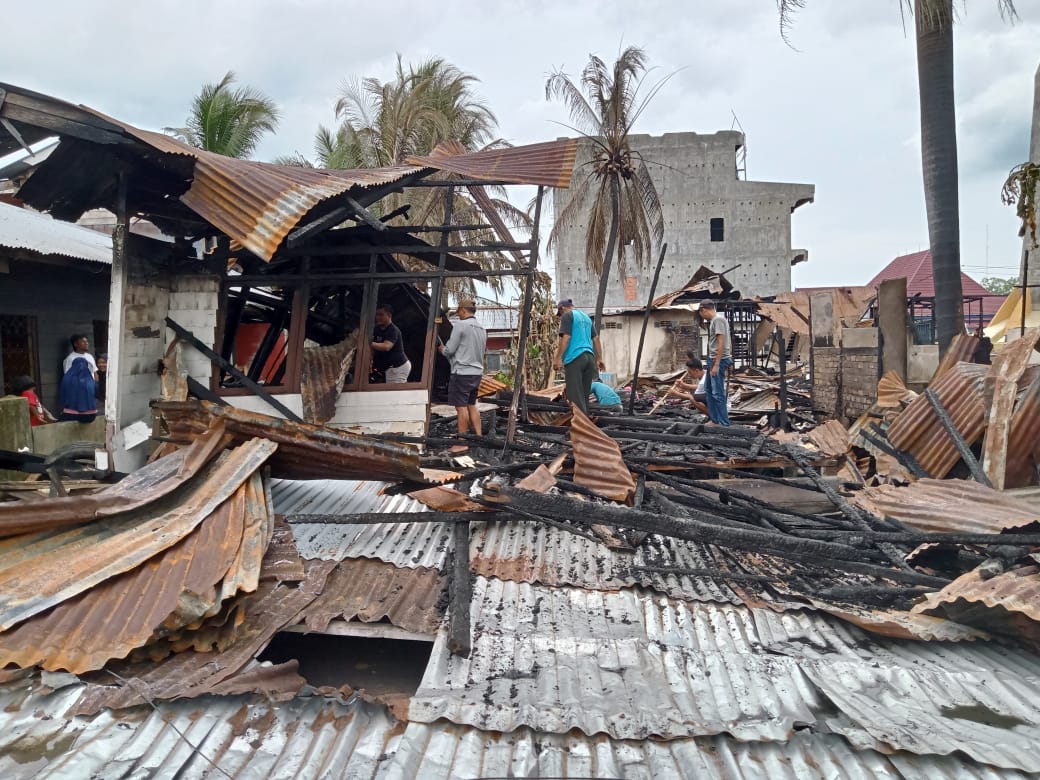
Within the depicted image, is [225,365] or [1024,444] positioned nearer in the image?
[1024,444]

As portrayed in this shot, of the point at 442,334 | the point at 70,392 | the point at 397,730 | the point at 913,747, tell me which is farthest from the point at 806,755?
the point at 70,392

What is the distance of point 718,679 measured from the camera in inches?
111

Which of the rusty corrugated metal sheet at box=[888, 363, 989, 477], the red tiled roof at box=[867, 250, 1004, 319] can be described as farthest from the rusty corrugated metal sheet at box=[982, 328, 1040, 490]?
the red tiled roof at box=[867, 250, 1004, 319]

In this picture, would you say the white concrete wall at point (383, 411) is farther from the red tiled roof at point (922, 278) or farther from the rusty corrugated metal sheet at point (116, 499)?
the red tiled roof at point (922, 278)

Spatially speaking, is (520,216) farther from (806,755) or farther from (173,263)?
(806,755)

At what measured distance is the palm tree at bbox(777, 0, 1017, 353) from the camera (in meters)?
10.8

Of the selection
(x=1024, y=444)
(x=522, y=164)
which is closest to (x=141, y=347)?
(x=522, y=164)

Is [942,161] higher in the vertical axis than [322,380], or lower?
higher

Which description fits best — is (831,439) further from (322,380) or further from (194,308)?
(194,308)

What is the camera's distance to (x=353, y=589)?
3539mm

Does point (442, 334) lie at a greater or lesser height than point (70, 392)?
greater

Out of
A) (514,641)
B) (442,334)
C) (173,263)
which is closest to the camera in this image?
(514,641)

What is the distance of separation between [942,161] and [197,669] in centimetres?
1249

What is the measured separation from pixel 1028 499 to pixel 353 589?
5.23 m
